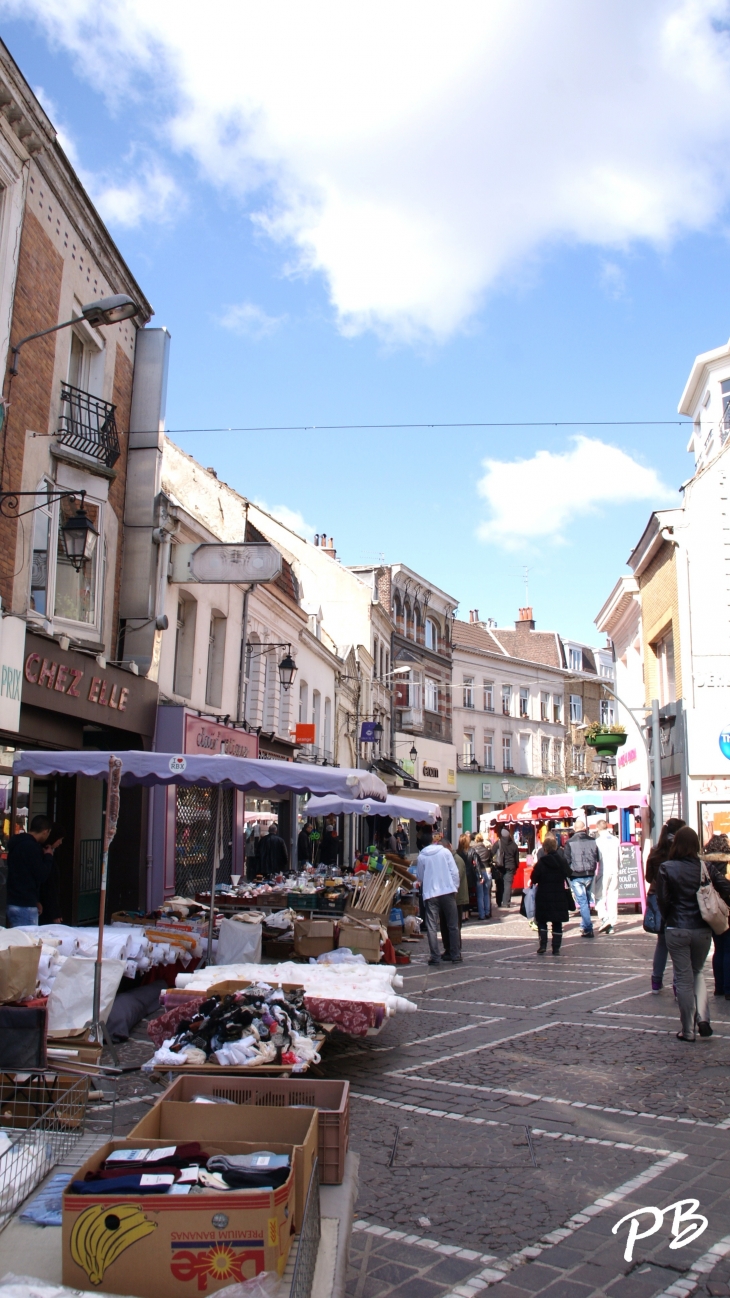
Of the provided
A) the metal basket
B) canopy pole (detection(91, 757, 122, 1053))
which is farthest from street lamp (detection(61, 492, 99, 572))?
the metal basket

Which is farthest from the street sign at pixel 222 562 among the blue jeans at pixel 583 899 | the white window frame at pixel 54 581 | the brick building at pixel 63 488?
the blue jeans at pixel 583 899

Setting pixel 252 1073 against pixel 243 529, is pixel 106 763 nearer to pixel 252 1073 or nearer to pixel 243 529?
pixel 252 1073

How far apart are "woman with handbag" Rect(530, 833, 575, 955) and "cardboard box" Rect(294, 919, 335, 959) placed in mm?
3843

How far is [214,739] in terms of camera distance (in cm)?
1741

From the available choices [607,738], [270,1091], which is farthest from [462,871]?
[270,1091]

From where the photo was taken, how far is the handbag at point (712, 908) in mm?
7660

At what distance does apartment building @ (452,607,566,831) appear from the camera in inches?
1955

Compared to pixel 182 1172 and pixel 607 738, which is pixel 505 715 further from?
pixel 182 1172

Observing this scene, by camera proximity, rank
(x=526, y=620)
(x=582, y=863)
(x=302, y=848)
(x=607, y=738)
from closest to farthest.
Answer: (x=582, y=863) < (x=607, y=738) < (x=302, y=848) < (x=526, y=620)

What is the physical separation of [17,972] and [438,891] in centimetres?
704

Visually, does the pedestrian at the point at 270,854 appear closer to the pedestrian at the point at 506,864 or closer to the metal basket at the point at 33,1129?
the pedestrian at the point at 506,864

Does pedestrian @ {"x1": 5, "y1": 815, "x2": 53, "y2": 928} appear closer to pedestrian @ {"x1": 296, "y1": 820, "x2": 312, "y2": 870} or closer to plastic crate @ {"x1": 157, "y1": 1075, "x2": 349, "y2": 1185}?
plastic crate @ {"x1": 157, "y1": 1075, "x2": 349, "y2": 1185}

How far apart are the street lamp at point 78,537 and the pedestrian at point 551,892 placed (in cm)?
730

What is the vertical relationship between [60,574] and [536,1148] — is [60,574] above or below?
above
